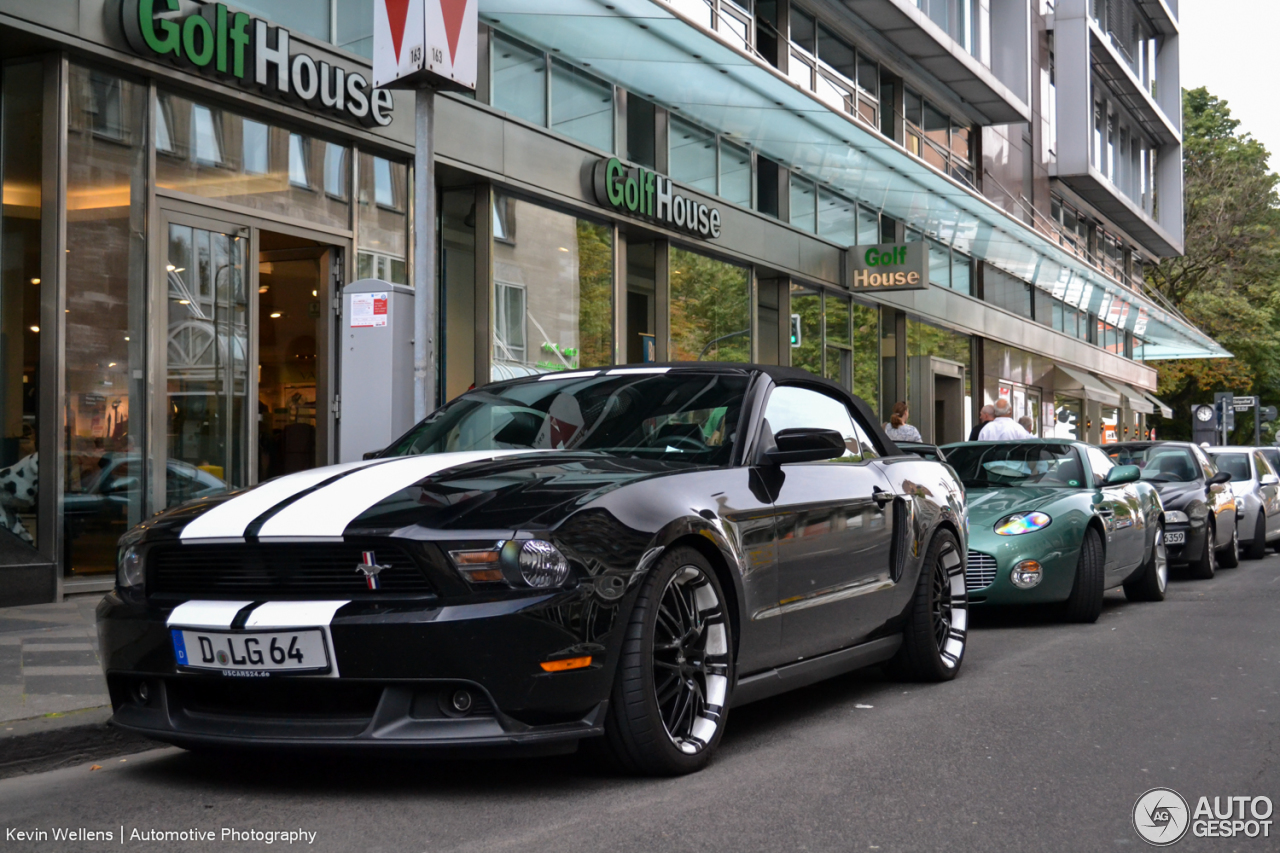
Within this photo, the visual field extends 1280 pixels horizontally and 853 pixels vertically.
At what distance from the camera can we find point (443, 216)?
14.0 metres

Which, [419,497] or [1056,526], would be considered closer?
[419,497]

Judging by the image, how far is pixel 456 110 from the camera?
520 inches

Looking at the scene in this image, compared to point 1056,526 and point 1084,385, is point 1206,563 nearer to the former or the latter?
point 1056,526

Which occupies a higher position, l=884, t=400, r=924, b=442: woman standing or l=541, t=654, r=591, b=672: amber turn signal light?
l=884, t=400, r=924, b=442: woman standing

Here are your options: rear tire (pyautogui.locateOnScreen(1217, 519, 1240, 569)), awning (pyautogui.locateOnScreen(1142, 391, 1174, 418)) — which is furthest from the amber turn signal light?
awning (pyautogui.locateOnScreen(1142, 391, 1174, 418))

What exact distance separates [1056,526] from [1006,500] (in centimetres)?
53

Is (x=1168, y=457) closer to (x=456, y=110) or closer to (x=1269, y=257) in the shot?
(x=456, y=110)

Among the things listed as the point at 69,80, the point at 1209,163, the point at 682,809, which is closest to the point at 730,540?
the point at 682,809

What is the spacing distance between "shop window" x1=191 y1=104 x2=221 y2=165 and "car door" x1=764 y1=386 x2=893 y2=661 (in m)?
6.60

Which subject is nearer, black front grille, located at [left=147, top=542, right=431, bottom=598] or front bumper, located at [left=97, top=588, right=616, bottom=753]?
front bumper, located at [left=97, top=588, right=616, bottom=753]

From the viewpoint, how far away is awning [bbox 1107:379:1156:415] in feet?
143

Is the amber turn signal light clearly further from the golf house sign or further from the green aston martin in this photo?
the golf house sign

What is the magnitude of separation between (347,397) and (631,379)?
3260 mm

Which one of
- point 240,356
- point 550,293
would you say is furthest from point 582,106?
point 240,356
